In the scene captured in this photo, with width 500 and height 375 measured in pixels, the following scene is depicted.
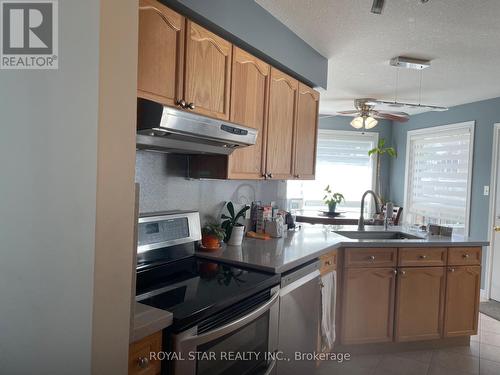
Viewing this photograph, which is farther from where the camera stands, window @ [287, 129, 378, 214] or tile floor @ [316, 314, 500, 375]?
window @ [287, 129, 378, 214]

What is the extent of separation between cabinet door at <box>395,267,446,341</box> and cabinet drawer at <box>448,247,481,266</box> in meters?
0.12

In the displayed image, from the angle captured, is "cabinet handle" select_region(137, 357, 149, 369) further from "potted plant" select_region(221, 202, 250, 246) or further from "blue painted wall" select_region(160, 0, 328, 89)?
"blue painted wall" select_region(160, 0, 328, 89)

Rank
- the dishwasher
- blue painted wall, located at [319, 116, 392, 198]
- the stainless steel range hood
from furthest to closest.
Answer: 1. blue painted wall, located at [319, 116, 392, 198]
2. the dishwasher
3. the stainless steel range hood

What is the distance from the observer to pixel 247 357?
5.21 feet

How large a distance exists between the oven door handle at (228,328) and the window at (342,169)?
4.42 m

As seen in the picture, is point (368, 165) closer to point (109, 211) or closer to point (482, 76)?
point (482, 76)

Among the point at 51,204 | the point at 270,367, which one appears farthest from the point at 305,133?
the point at 51,204

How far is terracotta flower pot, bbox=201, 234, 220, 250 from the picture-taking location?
2.09 metres

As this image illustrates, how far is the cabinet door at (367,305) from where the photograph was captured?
2.57m

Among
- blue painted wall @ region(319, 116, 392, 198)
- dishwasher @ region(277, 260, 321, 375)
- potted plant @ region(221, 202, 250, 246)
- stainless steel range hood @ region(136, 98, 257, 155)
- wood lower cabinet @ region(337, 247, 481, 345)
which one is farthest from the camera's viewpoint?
blue painted wall @ region(319, 116, 392, 198)

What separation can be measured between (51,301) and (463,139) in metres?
5.11

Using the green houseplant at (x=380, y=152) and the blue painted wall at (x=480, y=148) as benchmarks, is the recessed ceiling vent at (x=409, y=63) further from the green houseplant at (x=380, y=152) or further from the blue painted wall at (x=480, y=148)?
the green houseplant at (x=380, y=152)

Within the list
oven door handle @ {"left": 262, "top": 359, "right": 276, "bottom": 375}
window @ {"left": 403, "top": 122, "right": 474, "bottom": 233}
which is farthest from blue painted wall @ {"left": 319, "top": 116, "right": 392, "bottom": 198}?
oven door handle @ {"left": 262, "top": 359, "right": 276, "bottom": 375}

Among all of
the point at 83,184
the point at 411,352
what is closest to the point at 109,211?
the point at 83,184
